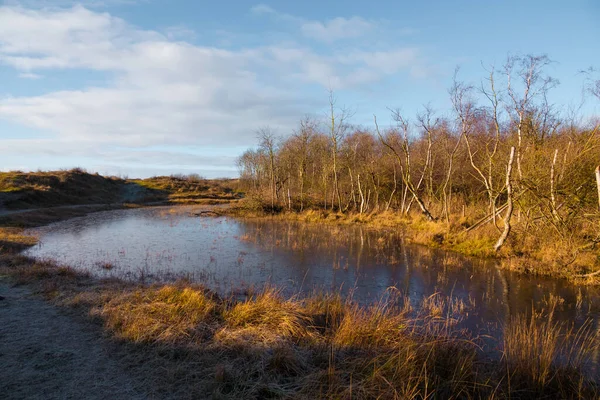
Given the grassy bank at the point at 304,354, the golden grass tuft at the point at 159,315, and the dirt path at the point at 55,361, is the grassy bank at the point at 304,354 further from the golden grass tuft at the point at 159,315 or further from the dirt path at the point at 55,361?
the dirt path at the point at 55,361

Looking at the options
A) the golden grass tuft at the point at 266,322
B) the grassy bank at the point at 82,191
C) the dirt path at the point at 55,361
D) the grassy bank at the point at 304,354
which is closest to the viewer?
the dirt path at the point at 55,361

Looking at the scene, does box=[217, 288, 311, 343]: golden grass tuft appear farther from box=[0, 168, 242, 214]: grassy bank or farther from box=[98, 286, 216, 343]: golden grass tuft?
box=[0, 168, 242, 214]: grassy bank

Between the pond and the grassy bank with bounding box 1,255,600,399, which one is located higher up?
the grassy bank with bounding box 1,255,600,399

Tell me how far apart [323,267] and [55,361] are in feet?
31.2

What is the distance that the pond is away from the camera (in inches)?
385

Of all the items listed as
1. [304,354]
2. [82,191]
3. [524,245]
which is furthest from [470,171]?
[82,191]

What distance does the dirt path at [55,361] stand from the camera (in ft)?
13.7

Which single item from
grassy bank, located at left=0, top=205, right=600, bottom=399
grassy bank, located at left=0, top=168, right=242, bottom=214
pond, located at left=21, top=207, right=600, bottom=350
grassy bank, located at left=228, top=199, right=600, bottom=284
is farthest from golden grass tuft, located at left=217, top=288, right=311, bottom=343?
grassy bank, located at left=0, top=168, right=242, bottom=214

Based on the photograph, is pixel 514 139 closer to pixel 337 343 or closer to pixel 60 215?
pixel 337 343

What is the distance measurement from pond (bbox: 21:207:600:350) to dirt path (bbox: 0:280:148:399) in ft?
14.4

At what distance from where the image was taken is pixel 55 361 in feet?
16.0

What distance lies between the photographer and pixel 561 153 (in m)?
13.2

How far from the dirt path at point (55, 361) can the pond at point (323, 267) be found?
4.40m

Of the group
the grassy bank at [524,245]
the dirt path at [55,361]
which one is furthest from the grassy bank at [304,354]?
the grassy bank at [524,245]
